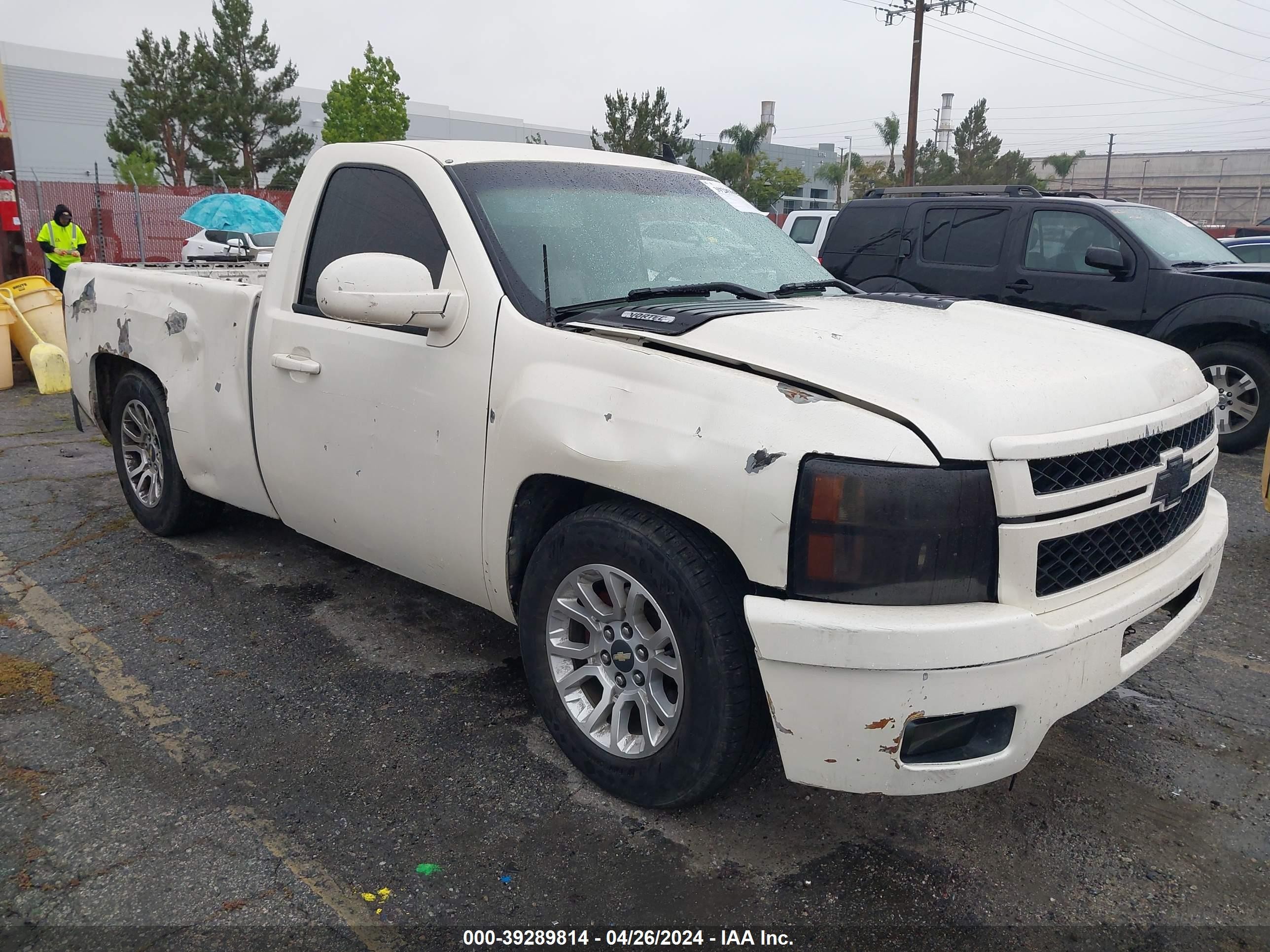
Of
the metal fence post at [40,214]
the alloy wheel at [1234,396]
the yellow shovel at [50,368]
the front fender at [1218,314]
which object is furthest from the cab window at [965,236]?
the metal fence post at [40,214]

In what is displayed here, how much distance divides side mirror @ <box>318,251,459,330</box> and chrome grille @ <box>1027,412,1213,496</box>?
180 cm

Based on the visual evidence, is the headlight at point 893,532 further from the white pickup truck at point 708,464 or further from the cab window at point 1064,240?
the cab window at point 1064,240

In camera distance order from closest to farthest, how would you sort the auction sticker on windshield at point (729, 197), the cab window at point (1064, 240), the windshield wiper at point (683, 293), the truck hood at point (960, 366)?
the truck hood at point (960, 366) → the windshield wiper at point (683, 293) → the auction sticker on windshield at point (729, 197) → the cab window at point (1064, 240)

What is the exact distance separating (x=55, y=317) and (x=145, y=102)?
38.3m

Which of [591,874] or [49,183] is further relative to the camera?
[49,183]

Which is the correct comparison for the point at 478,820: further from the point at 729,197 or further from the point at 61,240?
the point at 61,240

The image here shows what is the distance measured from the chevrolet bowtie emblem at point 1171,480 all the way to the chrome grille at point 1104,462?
0.02 m

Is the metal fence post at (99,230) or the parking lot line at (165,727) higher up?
the metal fence post at (99,230)

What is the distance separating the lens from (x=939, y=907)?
2.44 metres

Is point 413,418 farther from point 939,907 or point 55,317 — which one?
point 55,317

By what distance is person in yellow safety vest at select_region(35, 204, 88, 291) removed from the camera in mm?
12156

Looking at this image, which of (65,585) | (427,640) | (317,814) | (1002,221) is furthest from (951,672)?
(1002,221)

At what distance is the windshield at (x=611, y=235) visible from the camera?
10.3 feet

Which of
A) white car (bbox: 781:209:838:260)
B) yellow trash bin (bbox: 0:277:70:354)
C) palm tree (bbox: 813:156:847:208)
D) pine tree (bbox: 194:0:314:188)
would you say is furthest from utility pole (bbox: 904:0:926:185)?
palm tree (bbox: 813:156:847:208)
